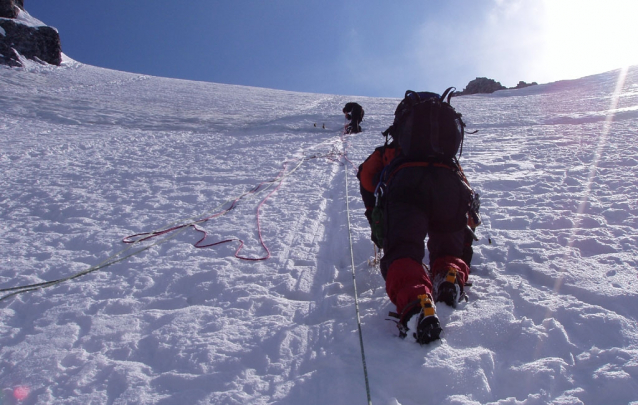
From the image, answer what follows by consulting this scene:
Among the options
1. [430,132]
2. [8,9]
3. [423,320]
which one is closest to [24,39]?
[8,9]

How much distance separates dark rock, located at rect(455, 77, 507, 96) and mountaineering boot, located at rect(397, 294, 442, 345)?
29.5 meters

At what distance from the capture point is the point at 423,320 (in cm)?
165

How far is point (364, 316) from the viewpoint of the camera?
2035 millimetres

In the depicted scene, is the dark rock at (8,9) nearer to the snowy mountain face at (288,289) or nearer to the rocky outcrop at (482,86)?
the snowy mountain face at (288,289)

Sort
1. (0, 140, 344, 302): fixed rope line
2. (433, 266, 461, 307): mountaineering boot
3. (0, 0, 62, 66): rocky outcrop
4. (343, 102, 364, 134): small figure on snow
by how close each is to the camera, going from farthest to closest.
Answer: (0, 0, 62, 66): rocky outcrop → (343, 102, 364, 134): small figure on snow → (0, 140, 344, 302): fixed rope line → (433, 266, 461, 307): mountaineering boot

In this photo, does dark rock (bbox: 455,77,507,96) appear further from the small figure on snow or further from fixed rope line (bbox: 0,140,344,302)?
fixed rope line (bbox: 0,140,344,302)

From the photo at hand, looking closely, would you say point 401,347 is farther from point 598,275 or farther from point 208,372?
point 598,275

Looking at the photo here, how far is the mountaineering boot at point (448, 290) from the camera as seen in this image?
1.97 meters

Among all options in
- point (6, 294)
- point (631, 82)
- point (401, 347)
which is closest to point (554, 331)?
point (401, 347)

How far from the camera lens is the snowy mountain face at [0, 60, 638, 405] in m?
1.53

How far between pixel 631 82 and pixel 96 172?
16602 mm

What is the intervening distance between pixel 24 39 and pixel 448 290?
2555cm

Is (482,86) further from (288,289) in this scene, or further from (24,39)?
(288,289)

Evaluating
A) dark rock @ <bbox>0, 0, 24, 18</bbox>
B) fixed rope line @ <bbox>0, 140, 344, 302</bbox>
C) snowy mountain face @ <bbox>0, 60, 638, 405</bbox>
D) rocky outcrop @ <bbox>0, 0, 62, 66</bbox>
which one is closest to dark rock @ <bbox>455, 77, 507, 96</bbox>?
snowy mountain face @ <bbox>0, 60, 638, 405</bbox>
